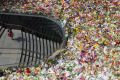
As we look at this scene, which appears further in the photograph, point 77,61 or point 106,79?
point 77,61

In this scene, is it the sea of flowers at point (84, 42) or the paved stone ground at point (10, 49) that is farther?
the paved stone ground at point (10, 49)

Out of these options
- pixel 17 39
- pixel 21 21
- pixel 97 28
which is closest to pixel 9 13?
pixel 21 21

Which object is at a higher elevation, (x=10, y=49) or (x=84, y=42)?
(x=84, y=42)

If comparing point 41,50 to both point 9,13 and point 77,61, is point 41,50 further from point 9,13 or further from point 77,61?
point 9,13

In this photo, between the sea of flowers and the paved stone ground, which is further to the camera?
the paved stone ground
